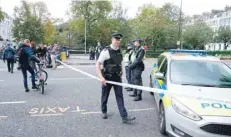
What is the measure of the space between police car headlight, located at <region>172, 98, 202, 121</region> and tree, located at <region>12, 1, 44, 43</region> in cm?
4661

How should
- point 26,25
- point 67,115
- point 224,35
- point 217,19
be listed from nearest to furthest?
point 67,115 → point 26,25 → point 224,35 → point 217,19

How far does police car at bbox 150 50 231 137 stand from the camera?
3.78m

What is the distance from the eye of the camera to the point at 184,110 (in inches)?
159

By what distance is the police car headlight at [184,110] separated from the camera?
12.7 feet

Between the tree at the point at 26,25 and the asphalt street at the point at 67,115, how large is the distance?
40.9 m

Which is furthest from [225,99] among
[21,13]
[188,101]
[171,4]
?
[171,4]

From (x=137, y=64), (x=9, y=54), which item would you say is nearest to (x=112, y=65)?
(x=137, y=64)

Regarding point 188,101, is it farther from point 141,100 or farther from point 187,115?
point 141,100

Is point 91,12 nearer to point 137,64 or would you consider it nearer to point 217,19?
point 137,64

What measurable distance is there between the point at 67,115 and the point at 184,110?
3096 millimetres

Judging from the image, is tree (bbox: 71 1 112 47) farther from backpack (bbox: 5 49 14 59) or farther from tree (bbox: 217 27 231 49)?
backpack (bbox: 5 49 14 59)

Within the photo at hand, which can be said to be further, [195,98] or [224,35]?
[224,35]

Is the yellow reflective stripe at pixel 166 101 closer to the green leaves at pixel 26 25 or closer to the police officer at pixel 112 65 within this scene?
the police officer at pixel 112 65

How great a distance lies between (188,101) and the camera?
4180mm
